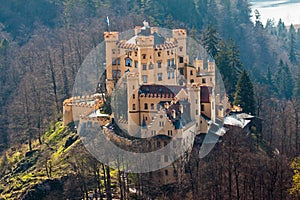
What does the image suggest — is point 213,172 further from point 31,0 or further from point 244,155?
point 31,0

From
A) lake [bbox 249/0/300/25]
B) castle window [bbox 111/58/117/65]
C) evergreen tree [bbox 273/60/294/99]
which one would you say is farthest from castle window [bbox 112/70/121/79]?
lake [bbox 249/0/300/25]

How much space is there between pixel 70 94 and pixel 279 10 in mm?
108557

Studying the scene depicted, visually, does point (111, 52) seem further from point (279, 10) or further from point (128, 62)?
point (279, 10)

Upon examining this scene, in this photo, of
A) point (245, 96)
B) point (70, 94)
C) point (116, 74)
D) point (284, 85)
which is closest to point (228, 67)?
point (245, 96)

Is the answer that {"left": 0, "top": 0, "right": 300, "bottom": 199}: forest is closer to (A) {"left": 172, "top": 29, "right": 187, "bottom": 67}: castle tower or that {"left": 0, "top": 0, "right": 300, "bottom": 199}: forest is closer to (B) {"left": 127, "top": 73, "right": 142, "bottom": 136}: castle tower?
(B) {"left": 127, "top": 73, "right": 142, "bottom": 136}: castle tower

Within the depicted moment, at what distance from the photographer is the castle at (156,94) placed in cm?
4494

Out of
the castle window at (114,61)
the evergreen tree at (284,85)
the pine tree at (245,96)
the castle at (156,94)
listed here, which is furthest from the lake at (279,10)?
the castle window at (114,61)

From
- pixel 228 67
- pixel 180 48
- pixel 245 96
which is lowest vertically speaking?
pixel 245 96

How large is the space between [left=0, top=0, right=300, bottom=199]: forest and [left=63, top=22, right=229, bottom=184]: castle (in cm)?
234

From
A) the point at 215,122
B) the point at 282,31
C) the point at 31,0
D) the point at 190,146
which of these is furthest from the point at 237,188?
the point at 282,31

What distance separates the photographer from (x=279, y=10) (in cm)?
16200

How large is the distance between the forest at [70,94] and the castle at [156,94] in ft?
7.67

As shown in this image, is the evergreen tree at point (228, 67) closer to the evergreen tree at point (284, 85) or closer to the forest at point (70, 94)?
the forest at point (70, 94)

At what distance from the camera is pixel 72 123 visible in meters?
55.5
